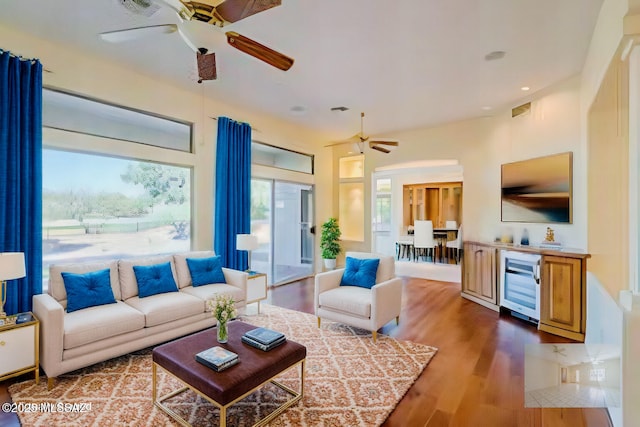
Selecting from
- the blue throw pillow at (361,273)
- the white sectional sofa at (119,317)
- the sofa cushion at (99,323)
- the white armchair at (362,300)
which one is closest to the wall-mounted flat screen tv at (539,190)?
the white armchair at (362,300)

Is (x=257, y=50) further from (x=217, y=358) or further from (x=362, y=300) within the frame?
(x=362, y=300)

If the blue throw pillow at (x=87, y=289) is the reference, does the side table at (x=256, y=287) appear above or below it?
below

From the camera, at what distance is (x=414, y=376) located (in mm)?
2867

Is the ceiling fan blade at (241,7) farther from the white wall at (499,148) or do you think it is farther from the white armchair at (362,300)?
the white wall at (499,148)

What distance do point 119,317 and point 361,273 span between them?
9.15ft

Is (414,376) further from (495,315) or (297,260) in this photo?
(297,260)

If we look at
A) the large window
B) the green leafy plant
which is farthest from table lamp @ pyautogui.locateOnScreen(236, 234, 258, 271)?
the green leafy plant

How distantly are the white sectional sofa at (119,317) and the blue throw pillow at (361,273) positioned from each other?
1.42 meters

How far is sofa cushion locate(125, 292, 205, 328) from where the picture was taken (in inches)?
128

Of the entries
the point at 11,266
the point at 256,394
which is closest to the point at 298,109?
the point at 11,266

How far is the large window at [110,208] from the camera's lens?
358 centimetres

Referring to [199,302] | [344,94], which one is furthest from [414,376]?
[344,94]

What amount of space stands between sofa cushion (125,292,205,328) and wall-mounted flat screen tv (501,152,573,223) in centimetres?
499

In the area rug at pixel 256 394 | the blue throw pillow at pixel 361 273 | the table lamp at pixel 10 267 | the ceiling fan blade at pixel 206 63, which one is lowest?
the area rug at pixel 256 394
